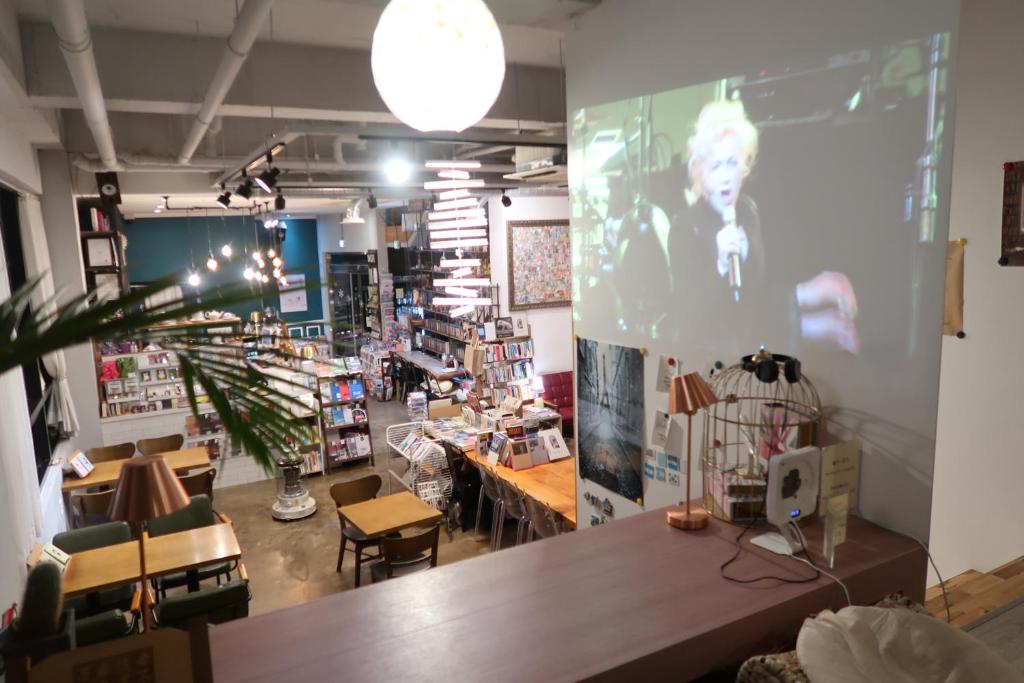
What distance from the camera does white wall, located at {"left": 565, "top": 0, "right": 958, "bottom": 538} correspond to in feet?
6.77

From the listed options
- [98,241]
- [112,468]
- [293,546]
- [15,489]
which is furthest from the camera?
[98,241]

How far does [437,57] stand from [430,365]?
8.69m

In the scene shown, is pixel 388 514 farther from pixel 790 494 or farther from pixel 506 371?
pixel 790 494

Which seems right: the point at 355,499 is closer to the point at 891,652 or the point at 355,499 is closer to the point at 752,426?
the point at 752,426

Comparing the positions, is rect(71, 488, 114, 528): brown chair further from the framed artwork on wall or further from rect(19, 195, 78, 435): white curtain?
the framed artwork on wall

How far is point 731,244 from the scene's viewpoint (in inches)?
104

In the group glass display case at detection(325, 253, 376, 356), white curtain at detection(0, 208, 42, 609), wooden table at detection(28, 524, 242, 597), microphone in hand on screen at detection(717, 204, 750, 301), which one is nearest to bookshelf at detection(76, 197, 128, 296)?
white curtain at detection(0, 208, 42, 609)

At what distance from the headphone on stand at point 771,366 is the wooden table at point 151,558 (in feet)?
11.4

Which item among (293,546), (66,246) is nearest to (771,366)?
(293,546)

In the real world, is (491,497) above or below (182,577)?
above

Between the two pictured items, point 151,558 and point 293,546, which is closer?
point 151,558

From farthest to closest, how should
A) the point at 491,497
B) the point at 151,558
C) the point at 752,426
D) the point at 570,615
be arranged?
the point at 491,497 < the point at 151,558 < the point at 752,426 < the point at 570,615

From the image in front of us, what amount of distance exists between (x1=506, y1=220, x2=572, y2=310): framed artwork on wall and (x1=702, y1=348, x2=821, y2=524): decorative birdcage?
19.1ft

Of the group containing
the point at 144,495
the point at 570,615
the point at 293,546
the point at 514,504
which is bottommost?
the point at 293,546
